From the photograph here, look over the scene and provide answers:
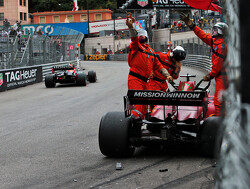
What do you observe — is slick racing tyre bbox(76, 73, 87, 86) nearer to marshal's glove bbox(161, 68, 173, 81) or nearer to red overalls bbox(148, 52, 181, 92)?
red overalls bbox(148, 52, 181, 92)

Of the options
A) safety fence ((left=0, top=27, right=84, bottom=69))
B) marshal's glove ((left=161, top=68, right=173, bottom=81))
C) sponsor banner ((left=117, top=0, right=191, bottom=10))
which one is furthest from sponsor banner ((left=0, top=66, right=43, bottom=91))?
sponsor banner ((left=117, top=0, right=191, bottom=10))

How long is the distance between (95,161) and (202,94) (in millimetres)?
1618

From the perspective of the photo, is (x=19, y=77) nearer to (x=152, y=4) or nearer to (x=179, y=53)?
(x=179, y=53)

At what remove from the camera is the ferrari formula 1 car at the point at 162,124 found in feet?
17.7

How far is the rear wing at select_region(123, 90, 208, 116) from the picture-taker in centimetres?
541

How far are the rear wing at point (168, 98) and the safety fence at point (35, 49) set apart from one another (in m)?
13.9

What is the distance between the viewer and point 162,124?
5754 millimetres

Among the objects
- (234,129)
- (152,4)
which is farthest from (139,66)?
(152,4)

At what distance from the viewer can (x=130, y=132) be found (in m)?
5.62

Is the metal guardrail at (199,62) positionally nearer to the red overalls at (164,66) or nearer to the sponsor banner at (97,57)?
the red overalls at (164,66)

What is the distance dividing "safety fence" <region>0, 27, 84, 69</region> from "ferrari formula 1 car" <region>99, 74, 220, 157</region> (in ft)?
45.2

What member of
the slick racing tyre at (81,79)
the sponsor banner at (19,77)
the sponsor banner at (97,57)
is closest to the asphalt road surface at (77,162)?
the sponsor banner at (19,77)

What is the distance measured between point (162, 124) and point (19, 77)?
1482cm

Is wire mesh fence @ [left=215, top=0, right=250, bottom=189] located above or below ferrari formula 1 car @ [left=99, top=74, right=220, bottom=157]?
above
